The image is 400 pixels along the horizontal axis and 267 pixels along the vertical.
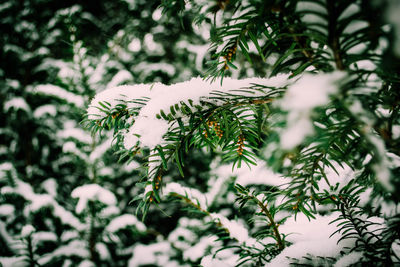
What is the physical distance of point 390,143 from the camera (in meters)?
0.41

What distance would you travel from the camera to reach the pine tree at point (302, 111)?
1.07ft

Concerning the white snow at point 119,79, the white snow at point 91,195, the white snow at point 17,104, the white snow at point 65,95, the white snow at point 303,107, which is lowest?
the white snow at point 91,195

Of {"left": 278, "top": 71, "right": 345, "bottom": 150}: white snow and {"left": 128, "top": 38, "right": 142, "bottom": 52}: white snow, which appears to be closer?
{"left": 278, "top": 71, "right": 345, "bottom": 150}: white snow

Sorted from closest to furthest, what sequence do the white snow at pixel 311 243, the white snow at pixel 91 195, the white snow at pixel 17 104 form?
the white snow at pixel 311 243, the white snow at pixel 91 195, the white snow at pixel 17 104

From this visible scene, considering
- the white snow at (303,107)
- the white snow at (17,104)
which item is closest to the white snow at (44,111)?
the white snow at (17,104)

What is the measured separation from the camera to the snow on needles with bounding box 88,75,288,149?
0.62 m

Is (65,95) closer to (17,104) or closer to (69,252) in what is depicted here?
(17,104)

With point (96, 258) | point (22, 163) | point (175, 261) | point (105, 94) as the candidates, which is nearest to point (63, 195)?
point (22, 163)

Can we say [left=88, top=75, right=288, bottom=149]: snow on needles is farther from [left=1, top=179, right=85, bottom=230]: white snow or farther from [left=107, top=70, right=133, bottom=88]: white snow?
[left=1, top=179, right=85, bottom=230]: white snow

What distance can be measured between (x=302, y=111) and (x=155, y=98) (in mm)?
515

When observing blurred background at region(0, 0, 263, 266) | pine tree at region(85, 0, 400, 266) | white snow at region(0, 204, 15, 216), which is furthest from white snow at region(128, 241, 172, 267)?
pine tree at region(85, 0, 400, 266)

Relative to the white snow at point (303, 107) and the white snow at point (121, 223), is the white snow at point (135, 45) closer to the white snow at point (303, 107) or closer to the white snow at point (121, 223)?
the white snow at point (121, 223)

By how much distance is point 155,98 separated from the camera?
2.27 ft

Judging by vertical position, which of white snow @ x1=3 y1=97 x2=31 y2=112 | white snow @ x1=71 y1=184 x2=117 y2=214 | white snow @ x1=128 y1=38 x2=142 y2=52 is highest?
white snow @ x1=128 y1=38 x2=142 y2=52
